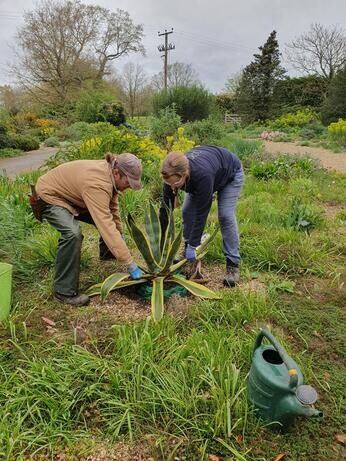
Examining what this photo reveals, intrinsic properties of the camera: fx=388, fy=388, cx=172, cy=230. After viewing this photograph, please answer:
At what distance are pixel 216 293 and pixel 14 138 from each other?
13.4m

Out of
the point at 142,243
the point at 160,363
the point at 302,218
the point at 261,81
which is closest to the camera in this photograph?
the point at 160,363

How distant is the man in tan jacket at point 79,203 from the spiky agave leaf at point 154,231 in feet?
1.11

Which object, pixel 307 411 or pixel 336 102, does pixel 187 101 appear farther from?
pixel 307 411

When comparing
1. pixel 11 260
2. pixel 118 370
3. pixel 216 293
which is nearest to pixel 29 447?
pixel 118 370

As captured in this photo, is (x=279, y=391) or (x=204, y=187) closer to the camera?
(x=279, y=391)

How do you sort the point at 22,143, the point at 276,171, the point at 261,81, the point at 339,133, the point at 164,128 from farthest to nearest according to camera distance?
the point at 261,81, the point at 22,143, the point at 339,133, the point at 164,128, the point at 276,171

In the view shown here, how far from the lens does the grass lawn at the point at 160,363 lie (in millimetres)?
1822

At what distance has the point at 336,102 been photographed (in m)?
18.6

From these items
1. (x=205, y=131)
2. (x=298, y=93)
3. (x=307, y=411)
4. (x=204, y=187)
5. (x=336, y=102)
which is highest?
(x=298, y=93)

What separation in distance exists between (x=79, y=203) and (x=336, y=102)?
61.7 ft

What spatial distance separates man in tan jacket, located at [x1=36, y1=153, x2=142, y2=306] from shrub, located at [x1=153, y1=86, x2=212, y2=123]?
13413mm

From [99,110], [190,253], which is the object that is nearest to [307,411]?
[190,253]

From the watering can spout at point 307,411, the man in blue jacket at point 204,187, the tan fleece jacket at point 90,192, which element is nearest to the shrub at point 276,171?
the man in blue jacket at point 204,187

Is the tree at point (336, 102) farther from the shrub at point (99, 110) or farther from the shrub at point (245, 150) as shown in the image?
the shrub at point (245, 150)
